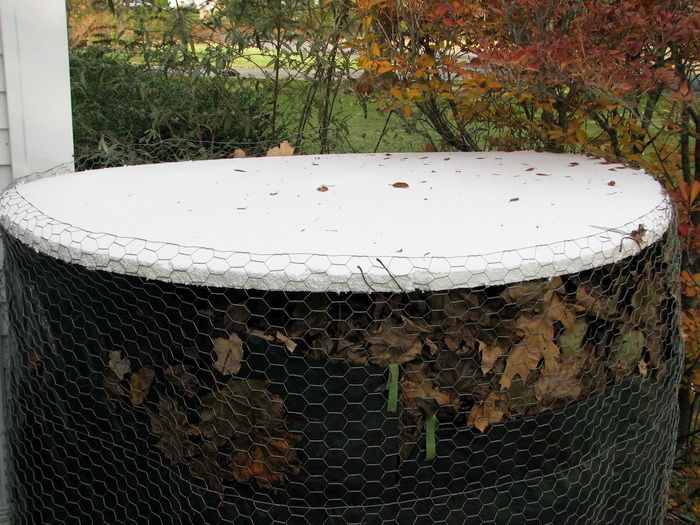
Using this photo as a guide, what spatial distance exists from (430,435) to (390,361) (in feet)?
0.58

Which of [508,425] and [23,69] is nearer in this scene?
[508,425]

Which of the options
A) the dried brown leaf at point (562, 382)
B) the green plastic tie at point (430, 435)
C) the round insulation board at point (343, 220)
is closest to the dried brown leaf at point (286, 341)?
the round insulation board at point (343, 220)

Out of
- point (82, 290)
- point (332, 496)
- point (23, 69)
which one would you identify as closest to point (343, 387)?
point (332, 496)

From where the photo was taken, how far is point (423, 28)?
3064mm

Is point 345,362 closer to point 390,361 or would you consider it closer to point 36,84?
point 390,361

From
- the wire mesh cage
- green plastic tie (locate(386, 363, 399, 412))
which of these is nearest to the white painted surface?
the wire mesh cage

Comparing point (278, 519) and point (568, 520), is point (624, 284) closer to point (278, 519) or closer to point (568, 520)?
point (568, 520)

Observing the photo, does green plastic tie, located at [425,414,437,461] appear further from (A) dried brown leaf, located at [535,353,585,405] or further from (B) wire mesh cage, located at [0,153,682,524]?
(A) dried brown leaf, located at [535,353,585,405]

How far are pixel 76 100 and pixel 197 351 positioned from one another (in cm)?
312

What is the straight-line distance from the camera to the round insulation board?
1.63 metres

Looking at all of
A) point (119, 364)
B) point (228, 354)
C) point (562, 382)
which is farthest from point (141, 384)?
point (562, 382)

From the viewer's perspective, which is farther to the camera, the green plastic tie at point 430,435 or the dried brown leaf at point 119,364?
the dried brown leaf at point 119,364

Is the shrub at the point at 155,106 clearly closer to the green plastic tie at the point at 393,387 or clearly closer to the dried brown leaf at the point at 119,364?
the dried brown leaf at the point at 119,364

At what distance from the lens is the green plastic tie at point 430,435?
1694 millimetres
